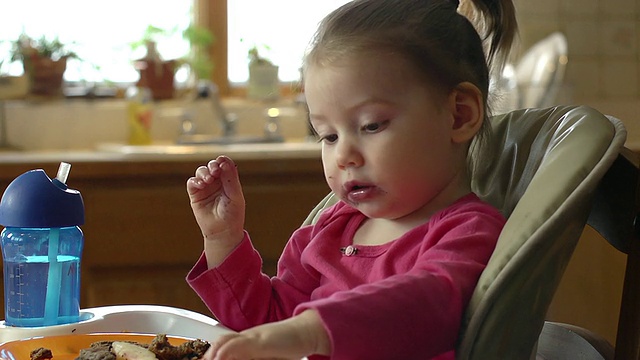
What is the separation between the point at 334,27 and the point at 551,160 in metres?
0.28

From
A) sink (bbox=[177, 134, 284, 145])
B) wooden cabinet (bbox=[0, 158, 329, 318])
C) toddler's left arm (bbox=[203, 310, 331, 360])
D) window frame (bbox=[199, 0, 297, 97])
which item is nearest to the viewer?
toddler's left arm (bbox=[203, 310, 331, 360])

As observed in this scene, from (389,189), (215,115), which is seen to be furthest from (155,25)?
(389,189)

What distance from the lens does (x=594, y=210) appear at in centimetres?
102

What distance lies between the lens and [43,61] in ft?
9.25

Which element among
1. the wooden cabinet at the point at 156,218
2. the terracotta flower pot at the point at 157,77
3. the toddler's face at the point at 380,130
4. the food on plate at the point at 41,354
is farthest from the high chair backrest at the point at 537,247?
the terracotta flower pot at the point at 157,77

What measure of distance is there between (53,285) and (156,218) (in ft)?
4.04

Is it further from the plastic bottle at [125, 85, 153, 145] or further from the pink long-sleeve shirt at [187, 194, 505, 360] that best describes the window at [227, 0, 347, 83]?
the pink long-sleeve shirt at [187, 194, 505, 360]

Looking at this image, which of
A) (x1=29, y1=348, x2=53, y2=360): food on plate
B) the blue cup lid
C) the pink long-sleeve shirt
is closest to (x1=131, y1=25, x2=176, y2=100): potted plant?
the pink long-sleeve shirt

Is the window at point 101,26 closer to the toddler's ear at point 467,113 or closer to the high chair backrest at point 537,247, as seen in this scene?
the toddler's ear at point 467,113

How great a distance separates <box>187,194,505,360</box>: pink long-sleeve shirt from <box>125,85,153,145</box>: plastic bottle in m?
1.74

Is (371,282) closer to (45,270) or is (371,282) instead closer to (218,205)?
(218,205)

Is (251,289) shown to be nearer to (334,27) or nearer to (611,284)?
(334,27)

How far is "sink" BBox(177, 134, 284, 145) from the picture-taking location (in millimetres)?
2807

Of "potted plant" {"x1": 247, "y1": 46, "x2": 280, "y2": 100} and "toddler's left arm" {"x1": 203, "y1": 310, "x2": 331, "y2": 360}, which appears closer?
"toddler's left arm" {"x1": 203, "y1": 310, "x2": 331, "y2": 360}
